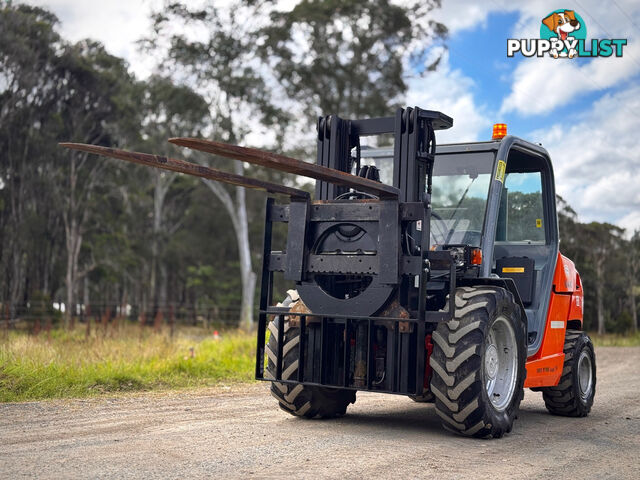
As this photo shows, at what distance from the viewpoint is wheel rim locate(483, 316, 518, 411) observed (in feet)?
23.4

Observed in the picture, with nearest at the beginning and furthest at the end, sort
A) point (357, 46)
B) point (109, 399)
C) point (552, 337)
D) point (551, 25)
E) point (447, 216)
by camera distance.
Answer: point (447, 216) → point (552, 337) → point (109, 399) → point (551, 25) → point (357, 46)

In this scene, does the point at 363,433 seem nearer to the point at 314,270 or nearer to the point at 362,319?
the point at 362,319

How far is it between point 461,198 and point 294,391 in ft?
8.36

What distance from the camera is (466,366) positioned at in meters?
6.49

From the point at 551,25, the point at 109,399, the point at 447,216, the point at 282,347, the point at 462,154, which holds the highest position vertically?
the point at 551,25

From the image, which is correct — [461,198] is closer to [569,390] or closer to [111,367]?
[569,390]

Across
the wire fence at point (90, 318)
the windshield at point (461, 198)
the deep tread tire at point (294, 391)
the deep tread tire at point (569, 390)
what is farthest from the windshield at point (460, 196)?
the wire fence at point (90, 318)

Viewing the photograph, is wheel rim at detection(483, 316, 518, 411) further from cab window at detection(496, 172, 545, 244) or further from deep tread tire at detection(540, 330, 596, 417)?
deep tread tire at detection(540, 330, 596, 417)

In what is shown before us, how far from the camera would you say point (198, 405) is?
29.0 feet

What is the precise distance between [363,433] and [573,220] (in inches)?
1191

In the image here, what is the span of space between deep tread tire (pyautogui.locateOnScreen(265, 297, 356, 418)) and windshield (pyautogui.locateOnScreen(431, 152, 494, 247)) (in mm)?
1750

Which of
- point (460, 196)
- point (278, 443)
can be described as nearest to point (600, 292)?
point (460, 196)

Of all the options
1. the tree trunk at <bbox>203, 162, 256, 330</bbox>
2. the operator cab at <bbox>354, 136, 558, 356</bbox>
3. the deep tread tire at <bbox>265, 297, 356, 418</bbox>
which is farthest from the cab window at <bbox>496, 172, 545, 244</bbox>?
the tree trunk at <bbox>203, 162, 256, 330</bbox>

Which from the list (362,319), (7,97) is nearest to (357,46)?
(7,97)
